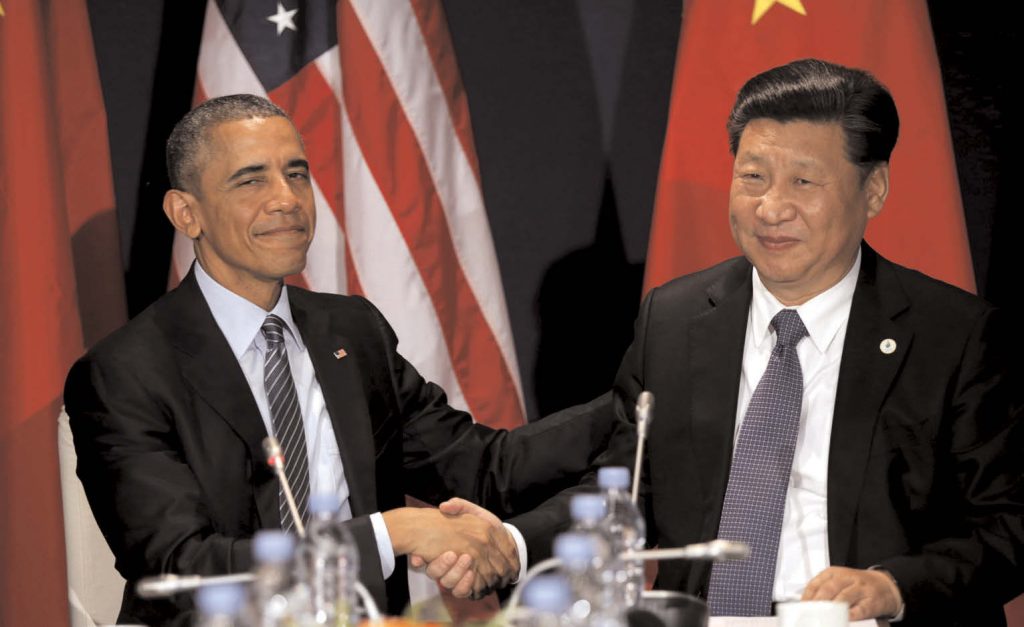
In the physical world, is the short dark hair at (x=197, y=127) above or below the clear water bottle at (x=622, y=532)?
above

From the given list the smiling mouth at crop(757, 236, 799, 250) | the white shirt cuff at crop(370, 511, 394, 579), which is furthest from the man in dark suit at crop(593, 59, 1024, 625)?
the white shirt cuff at crop(370, 511, 394, 579)

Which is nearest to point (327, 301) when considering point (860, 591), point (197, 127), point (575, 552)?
point (197, 127)

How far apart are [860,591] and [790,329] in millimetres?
658

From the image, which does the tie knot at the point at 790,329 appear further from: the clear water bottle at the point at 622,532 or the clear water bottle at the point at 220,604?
the clear water bottle at the point at 220,604

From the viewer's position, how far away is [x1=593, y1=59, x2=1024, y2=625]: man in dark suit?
261 centimetres

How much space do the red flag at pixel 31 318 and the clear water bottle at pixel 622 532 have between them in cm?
188

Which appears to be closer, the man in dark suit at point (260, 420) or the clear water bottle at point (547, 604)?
the clear water bottle at point (547, 604)

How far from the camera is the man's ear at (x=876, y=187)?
9.23ft

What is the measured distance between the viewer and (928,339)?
270 centimetres

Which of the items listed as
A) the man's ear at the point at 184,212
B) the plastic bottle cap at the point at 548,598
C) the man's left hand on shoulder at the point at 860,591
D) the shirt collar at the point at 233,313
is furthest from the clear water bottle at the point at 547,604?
the man's ear at the point at 184,212

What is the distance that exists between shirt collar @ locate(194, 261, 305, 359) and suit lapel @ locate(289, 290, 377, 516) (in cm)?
12

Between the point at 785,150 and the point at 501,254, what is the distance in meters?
1.49

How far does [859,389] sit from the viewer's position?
2.68 m

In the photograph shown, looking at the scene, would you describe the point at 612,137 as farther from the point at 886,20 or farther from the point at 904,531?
the point at 904,531
